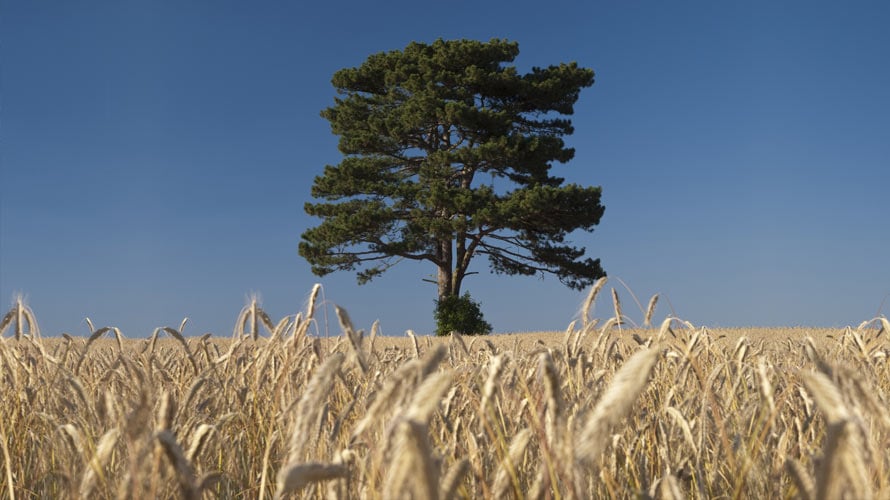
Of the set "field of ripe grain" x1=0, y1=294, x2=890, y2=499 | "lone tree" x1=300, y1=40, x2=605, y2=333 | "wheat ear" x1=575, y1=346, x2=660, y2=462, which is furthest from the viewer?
"lone tree" x1=300, y1=40, x2=605, y2=333

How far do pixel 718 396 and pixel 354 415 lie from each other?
1420 mm

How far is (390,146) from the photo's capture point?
24.0 metres

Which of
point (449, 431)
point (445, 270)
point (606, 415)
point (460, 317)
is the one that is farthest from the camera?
point (445, 270)

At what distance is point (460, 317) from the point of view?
71.1 feet

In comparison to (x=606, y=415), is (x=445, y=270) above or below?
above

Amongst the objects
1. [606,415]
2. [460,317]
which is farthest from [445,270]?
[606,415]

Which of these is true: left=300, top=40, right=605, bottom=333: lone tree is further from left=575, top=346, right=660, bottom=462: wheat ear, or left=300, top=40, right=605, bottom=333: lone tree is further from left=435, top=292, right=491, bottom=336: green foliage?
left=575, top=346, right=660, bottom=462: wheat ear

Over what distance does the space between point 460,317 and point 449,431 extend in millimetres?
19593

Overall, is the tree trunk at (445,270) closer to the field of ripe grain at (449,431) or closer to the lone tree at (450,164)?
the lone tree at (450,164)

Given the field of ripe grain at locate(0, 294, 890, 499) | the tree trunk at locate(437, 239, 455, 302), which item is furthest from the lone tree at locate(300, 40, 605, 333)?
the field of ripe grain at locate(0, 294, 890, 499)

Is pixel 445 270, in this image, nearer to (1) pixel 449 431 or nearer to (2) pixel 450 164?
(2) pixel 450 164

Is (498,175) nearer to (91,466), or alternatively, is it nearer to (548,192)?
(548,192)

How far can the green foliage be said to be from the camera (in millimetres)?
21578

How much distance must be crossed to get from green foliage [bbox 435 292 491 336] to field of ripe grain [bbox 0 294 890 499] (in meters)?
17.3
